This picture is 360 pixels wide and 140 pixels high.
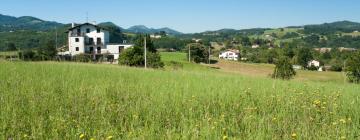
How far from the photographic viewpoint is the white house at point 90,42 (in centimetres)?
7531

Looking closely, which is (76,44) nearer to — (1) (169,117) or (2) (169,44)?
(1) (169,117)

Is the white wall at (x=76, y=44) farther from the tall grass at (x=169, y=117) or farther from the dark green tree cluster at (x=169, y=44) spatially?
the dark green tree cluster at (x=169, y=44)

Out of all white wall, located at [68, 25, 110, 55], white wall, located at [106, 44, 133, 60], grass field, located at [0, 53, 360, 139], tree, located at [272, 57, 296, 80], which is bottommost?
tree, located at [272, 57, 296, 80]

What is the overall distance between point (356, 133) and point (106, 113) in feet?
12.5

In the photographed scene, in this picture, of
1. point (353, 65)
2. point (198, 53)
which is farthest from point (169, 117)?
point (198, 53)

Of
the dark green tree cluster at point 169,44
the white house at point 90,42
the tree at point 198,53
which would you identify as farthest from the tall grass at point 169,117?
the dark green tree cluster at point 169,44

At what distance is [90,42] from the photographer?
76938mm

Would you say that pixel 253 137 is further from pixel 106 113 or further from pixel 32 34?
pixel 32 34

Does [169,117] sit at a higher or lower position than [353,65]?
higher

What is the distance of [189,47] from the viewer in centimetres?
9362

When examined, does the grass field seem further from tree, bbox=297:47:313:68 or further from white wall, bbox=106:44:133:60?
tree, bbox=297:47:313:68

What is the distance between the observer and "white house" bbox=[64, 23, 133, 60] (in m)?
75.3

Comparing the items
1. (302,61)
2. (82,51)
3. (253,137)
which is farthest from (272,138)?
(302,61)

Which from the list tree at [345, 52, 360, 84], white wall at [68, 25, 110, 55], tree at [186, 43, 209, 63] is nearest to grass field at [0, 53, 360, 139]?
tree at [345, 52, 360, 84]
